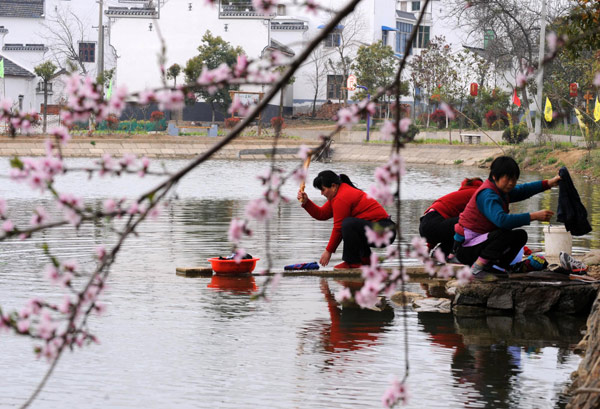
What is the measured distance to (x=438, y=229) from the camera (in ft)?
32.9

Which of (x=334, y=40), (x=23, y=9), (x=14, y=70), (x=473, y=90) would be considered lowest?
(x=473, y=90)

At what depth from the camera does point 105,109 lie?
368cm

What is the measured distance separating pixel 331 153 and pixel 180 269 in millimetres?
34493

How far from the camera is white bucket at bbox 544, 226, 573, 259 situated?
1020 cm

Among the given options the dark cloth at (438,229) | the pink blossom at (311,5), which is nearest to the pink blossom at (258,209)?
the pink blossom at (311,5)

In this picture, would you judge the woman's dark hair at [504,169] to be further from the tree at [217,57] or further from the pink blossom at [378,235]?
the tree at [217,57]

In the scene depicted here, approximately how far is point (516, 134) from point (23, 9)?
1367 inches

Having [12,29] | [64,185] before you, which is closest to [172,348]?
[64,185]

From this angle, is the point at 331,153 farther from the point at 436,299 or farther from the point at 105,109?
the point at 105,109

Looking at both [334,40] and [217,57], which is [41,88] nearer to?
[217,57]

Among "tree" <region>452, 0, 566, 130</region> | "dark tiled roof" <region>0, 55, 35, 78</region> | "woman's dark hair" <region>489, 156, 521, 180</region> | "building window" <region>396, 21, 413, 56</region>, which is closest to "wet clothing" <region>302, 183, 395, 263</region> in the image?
"woman's dark hair" <region>489, 156, 521, 180</region>

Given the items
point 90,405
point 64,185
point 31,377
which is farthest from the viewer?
point 64,185

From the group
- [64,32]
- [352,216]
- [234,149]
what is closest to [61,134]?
[352,216]

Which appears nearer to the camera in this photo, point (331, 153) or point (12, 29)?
point (331, 153)
